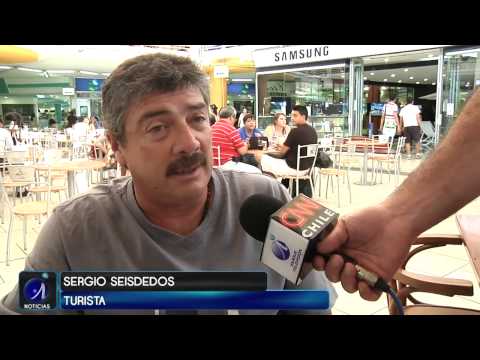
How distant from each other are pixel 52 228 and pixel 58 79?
79.5 ft

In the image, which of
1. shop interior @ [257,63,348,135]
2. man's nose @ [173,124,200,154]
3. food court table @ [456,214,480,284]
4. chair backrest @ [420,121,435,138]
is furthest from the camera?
chair backrest @ [420,121,435,138]

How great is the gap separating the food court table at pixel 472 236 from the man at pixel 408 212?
0.93m

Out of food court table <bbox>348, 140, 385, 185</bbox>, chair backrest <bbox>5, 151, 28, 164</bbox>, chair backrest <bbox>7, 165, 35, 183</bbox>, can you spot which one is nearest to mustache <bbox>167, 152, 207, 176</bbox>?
chair backrest <bbox>7, 165, 35, 183</bbox>

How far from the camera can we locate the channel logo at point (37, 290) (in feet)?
2.41

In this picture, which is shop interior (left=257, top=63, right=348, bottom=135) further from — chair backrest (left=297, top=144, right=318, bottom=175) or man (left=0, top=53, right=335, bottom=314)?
man (left=0, top=53, right=335, bottom=314)

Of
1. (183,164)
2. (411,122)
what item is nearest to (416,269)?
(183,164)

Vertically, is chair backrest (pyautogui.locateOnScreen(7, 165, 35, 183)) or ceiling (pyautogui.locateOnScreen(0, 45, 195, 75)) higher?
ceiling (pyautogui.locateOnScreen(0, 45, 195, 75))

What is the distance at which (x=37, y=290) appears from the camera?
756 mm

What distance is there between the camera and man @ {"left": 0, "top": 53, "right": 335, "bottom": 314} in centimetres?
97

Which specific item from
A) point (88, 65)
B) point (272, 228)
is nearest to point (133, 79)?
point (272, 228)

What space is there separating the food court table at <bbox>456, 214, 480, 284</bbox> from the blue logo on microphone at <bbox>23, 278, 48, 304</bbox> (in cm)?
136

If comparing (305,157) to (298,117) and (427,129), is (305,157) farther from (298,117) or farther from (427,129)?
(427,129)

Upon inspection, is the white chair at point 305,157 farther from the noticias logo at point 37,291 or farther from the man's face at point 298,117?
the noticias logo at point 37,291

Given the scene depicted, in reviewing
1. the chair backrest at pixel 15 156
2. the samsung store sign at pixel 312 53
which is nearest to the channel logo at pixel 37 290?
the chair backrest at pixel 15 156
